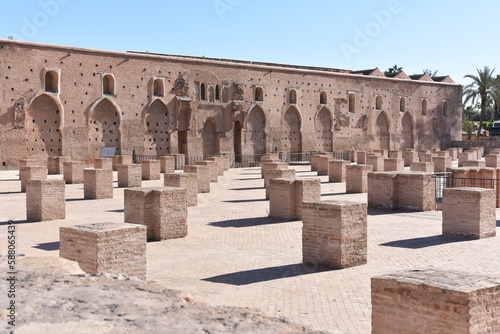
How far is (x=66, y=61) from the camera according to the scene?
2917 cm

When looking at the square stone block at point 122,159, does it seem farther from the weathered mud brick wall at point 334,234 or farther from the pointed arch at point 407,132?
the pointed arch at point 407,132

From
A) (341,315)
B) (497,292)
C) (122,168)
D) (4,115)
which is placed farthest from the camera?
(4,115)

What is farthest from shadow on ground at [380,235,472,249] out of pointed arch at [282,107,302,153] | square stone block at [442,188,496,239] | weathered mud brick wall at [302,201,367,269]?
pointed arch at [282,107,302,153]

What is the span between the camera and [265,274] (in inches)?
289

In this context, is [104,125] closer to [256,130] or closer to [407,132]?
[256,130]

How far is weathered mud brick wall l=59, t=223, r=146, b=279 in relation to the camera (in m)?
6.53

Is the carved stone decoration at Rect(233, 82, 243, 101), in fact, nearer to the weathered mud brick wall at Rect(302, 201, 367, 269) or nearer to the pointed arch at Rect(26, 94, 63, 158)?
the pointed arch at Rect(26, 94, 63, 158)

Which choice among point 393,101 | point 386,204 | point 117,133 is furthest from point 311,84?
point 386,204

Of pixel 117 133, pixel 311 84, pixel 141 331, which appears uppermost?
pixel 311 84

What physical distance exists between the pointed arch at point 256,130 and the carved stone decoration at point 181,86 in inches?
192

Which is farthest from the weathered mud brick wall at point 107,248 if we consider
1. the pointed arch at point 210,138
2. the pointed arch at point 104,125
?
the pointed arch at point 210,138

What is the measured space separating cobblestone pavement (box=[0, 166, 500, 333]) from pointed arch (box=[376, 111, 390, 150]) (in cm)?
3193

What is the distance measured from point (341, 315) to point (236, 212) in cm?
773

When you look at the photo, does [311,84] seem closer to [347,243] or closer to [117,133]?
[117,133]
